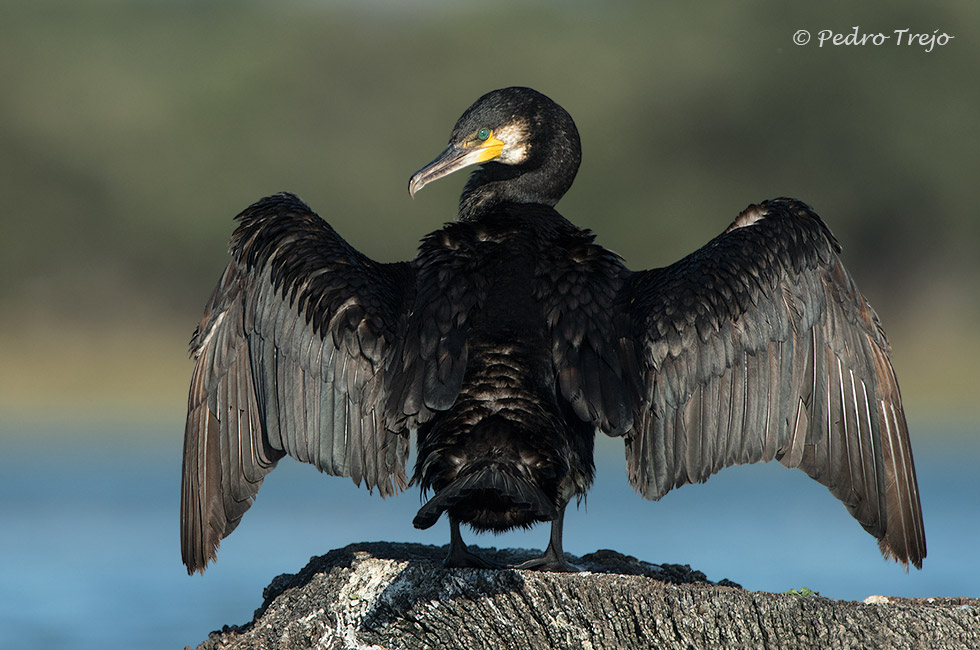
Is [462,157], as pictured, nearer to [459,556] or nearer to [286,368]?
[286,368]

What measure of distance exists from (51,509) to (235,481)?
464 inches

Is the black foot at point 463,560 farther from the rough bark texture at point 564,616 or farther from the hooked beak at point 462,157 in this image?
the hooked beak at point 462,157

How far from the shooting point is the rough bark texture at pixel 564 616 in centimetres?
511

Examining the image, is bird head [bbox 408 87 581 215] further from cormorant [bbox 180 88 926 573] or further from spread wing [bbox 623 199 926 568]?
spread wing [bbox 623 199 926 568]

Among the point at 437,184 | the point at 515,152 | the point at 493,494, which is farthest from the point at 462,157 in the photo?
the point at 437,184

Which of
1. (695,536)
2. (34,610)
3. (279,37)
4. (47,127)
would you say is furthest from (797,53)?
(34,610)

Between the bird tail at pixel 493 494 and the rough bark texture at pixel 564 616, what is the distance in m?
0.27

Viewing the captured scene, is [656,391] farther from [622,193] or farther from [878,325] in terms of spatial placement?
[622,193]

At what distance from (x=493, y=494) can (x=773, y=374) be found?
5.37 feet

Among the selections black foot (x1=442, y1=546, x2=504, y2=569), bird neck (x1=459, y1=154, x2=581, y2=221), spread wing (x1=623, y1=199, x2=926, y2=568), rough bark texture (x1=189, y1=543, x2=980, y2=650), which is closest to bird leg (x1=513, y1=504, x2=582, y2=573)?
black foot (x1=442, y1=546, x2=504, y2=569)

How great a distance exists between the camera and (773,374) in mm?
6504

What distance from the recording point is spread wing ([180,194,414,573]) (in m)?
6.37

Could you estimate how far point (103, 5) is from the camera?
50.0 meters

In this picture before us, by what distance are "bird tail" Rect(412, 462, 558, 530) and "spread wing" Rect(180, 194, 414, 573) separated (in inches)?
27.2
